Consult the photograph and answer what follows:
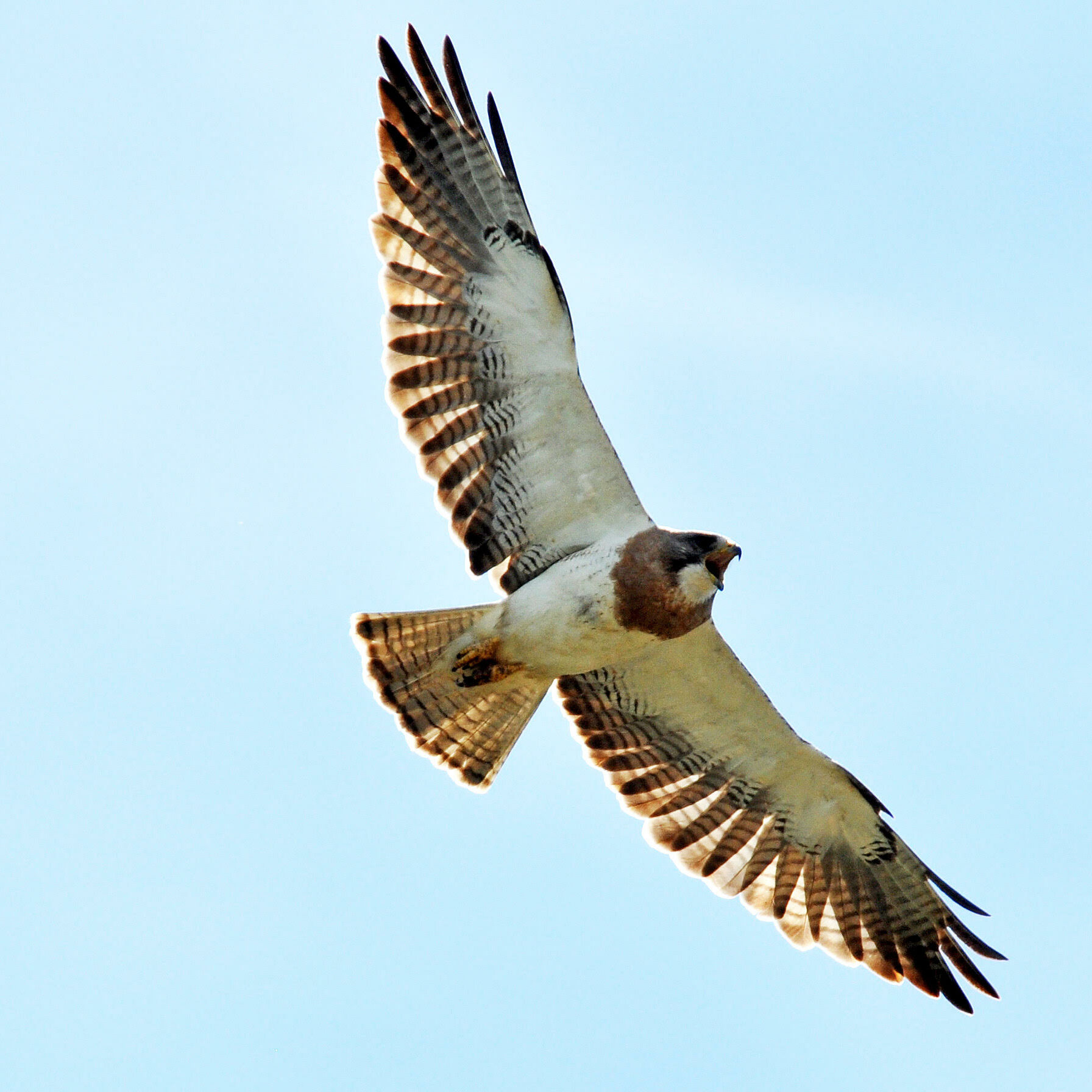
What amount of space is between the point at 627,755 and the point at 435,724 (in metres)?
1.39

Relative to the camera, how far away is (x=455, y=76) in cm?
963

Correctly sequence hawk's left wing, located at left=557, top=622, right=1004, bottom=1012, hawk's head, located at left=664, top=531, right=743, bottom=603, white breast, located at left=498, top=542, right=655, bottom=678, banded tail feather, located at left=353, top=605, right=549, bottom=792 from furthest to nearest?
1. hawk's left wing, located at left=557, top=622, right=1004, bottom=1012
2. banded tail feather, located at left=353, top=605, right=549, bottom=792
3. white breast, located at left=498, top=542, right=655, bottom=678
4. hawk's head, located at left=664, top=531, right=743, bottom=603

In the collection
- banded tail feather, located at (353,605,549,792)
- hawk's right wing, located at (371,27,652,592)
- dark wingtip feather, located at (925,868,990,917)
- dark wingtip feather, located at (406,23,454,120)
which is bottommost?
dark wingtip feather, located at (925,868,990,917)

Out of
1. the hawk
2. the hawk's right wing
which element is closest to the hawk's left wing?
the hawk

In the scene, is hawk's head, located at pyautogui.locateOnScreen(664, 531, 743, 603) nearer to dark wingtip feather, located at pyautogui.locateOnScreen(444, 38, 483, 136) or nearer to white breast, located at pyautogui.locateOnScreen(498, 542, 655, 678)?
white breast, located at pyautogui.locateOnScreen(498, 542, 655, 678)

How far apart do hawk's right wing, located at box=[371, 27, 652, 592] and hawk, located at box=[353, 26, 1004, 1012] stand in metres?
0.01

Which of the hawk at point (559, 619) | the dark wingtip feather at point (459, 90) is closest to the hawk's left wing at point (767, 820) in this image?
the hawk at point (559, 619)

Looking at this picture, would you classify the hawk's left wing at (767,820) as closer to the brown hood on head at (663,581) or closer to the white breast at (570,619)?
the white breast at (570,619)

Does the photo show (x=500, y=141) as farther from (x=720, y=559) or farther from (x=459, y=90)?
(x=720, y=559)

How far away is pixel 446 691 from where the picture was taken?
401 inches

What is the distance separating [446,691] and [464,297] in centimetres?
252

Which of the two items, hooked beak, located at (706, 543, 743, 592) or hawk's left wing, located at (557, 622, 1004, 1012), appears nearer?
hooked beak, located at (706, 543, 743, 592)

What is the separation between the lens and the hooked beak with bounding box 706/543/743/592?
9.45 metres

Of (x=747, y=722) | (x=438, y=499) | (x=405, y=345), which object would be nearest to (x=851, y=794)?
(x=747, y=722)
